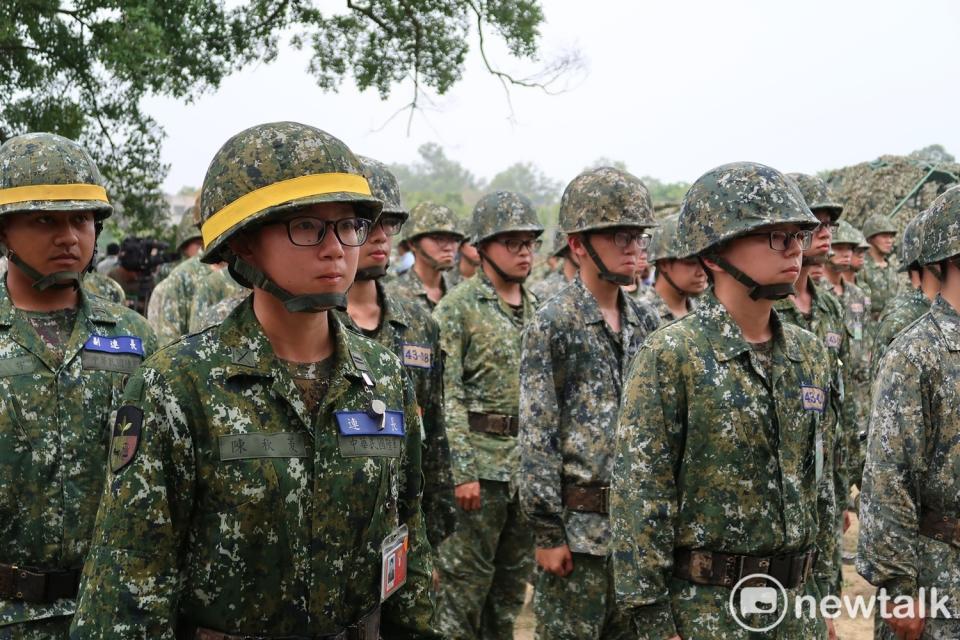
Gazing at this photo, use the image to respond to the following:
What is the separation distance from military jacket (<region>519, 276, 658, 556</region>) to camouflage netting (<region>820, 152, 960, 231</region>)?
47.1 ft

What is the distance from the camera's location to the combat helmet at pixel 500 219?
7.62 metres

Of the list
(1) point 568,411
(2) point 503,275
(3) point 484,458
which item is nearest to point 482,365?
(3) point 484,458

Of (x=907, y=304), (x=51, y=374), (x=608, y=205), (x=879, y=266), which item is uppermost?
(x=879, y=266)

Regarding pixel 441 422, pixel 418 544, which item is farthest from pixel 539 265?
pixel 418 544

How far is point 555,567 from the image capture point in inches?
196

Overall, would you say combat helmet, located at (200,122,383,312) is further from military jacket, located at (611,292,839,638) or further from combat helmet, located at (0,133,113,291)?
combat helmet, located at (0,133,113,291)

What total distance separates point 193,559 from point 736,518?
6.41 feet

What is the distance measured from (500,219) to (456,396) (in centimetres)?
170

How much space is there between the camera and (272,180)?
269 cm

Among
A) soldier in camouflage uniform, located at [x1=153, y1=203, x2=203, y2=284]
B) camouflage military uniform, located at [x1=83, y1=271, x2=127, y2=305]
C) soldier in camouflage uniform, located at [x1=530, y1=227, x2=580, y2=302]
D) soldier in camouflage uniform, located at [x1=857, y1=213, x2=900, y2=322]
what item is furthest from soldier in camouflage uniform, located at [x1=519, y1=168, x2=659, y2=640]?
soldier in camouflage uniform, located at [x1=857, y1=213, x2=900, y2=322]

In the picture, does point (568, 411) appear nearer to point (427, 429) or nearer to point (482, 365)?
point (427, 429)

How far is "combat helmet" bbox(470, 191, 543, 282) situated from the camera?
762 centimetres

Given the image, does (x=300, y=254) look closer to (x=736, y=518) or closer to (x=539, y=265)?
(x=736, y=518)

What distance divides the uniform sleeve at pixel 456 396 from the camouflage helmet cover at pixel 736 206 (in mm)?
2573
